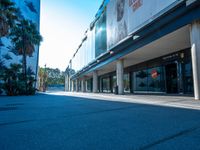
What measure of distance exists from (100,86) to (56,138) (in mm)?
34782

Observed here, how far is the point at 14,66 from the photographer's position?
21.1 metres

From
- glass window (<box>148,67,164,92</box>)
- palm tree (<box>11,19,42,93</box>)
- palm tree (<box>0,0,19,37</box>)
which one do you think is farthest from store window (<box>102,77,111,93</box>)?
palm tree (<box>0,0,19,37</box>)

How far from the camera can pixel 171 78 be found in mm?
15727

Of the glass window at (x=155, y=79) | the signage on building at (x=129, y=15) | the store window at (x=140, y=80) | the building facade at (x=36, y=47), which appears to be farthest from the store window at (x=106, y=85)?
the building facade at (x=36, y=47)

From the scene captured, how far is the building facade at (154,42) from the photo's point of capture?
8422mm

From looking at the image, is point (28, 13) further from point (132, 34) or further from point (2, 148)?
point (2, 148)

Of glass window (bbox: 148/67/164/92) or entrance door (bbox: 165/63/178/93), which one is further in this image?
glass window (bbox: 148/67/164/92)

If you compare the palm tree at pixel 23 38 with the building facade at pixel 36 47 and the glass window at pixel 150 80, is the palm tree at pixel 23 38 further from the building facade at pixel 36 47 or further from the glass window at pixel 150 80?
the glass window at pixel 150 80

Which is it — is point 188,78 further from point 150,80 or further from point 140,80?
point 140,80

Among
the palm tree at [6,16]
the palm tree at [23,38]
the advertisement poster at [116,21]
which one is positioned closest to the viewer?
the advertisement poster at [116,21]

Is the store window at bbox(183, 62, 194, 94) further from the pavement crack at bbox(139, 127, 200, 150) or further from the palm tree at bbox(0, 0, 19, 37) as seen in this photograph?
the palm tree at bbox(0, 0, 19, 37)

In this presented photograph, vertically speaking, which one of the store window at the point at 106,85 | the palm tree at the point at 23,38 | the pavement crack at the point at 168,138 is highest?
the palm tree at the point at 23,38

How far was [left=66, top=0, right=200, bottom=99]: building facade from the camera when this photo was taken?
332 inches

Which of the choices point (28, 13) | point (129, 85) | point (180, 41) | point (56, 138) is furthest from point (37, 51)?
point (56, 138)
